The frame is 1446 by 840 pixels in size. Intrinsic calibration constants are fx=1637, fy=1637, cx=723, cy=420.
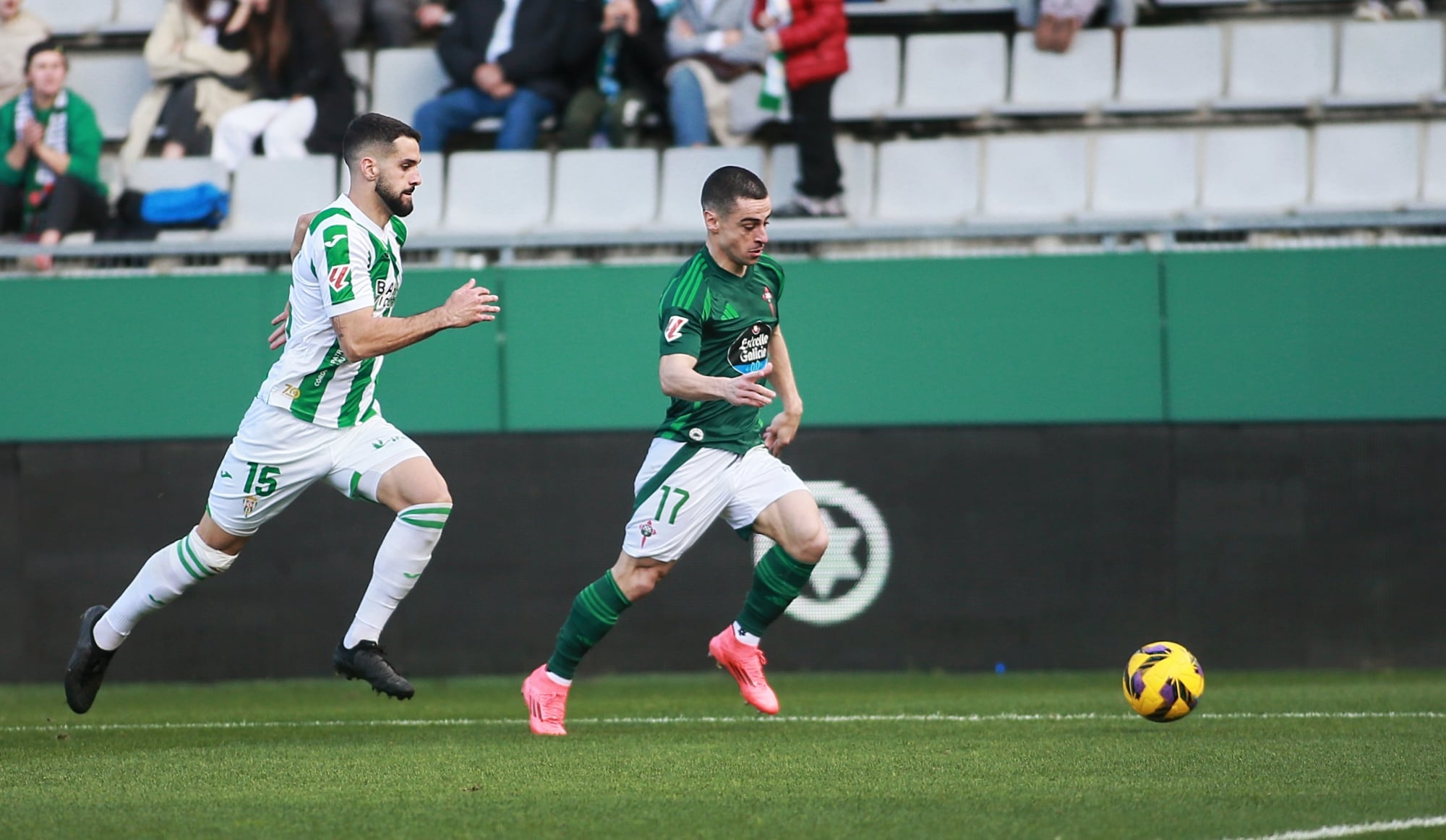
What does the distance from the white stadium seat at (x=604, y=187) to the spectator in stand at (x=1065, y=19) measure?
2.82 meters

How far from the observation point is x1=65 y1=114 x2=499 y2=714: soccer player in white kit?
6.00m

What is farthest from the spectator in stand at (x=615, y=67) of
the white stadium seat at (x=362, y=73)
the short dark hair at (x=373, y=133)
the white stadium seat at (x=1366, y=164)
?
the short dark hair at (x=373, y=133)

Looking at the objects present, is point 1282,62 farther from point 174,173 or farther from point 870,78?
point 174,173

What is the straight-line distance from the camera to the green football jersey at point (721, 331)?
240 inches

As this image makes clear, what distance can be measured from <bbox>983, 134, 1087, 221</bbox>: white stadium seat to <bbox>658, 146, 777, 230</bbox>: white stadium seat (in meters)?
1.49

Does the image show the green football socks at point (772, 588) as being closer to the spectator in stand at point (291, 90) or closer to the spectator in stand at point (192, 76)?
the spectator in stand at point (291, 90)

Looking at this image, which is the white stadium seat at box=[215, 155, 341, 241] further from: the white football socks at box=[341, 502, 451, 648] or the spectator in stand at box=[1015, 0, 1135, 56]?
the white football socks at box=[341, 502, 451, 648]

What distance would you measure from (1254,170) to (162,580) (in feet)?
24.7

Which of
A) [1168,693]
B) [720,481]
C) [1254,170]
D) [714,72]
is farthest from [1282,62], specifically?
[720,481]

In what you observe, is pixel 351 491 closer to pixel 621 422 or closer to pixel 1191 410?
pixel 621 422

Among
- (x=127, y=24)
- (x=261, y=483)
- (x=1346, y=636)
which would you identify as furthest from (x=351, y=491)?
(x=127, y=24)

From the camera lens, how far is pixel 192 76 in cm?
1163

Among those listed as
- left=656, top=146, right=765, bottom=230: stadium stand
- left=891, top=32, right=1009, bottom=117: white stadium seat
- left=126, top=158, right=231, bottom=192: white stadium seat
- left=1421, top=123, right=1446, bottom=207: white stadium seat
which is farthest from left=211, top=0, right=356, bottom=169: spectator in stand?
left=1421, top=123, right=1446, bottom=207: white stadium seat

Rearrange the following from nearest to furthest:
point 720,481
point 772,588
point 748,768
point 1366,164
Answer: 1. point 748,768
2. point 720,481
3. point 772,588
4. point 1366,164
